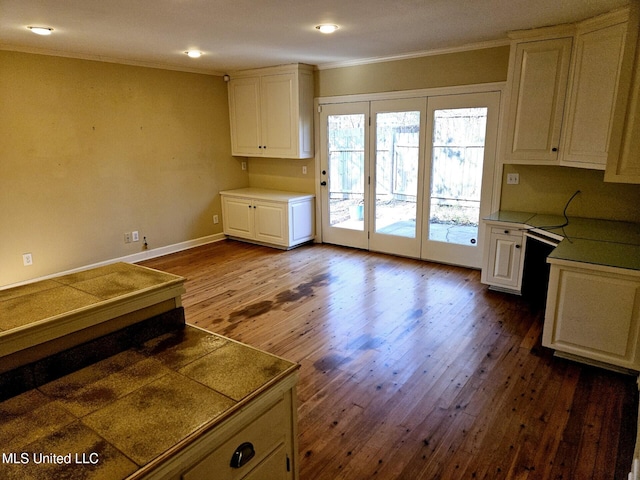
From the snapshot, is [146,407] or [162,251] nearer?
[146,407]

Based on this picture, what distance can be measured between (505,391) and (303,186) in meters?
4.19

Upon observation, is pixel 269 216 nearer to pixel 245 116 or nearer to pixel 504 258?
pixel 245 116

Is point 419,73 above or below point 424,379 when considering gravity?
above

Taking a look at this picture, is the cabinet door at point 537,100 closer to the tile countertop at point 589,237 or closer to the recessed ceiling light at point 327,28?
the tile countertop at point 589,237

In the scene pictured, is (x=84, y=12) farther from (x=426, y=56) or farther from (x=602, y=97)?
(x=602, y=97)

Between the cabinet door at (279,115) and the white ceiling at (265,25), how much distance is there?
2.34ft

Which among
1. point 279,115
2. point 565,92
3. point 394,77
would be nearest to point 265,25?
point 394,77

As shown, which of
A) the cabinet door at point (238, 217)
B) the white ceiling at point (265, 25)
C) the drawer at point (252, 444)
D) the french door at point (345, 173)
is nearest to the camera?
the drawer at point (252, 444)

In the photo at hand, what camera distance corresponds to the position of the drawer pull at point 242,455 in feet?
4.03

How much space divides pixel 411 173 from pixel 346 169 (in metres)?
0.97

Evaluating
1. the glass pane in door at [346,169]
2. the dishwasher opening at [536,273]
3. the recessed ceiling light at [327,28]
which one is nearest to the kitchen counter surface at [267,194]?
the glass pane in door at [346,169]

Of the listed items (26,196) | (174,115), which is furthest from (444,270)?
(26,196)

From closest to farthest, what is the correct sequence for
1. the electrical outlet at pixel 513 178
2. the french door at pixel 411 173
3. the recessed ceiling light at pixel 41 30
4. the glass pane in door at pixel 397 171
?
the recessed ceiling light at pixel 41 30
the electrical outlet at pixel 513 178
the french door at pixel 411 173
the glass pane in door at pixel 397 171

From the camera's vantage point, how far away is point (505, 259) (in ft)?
13.3
